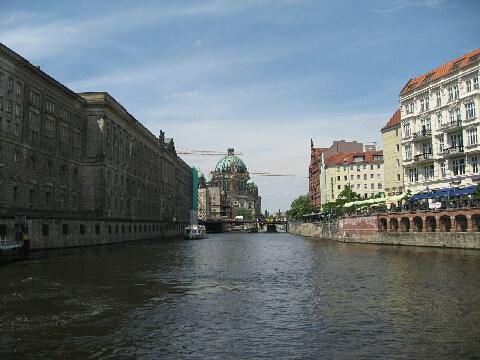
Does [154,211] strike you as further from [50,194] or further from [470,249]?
[470,249]

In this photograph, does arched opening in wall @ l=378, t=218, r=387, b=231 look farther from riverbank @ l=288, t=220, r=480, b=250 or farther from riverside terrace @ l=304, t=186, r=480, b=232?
riverbank @ l=288, t=220, r=480, b=250

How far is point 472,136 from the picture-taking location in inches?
3167

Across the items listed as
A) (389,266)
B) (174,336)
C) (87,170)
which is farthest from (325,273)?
(87,170)

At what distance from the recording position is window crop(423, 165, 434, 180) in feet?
302

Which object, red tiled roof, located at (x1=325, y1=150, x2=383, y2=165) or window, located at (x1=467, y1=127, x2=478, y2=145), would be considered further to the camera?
red tiled roof, located at (x1=325, y1=150, x2=383, y2=165)

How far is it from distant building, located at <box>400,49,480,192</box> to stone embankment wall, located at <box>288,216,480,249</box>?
11.7 m

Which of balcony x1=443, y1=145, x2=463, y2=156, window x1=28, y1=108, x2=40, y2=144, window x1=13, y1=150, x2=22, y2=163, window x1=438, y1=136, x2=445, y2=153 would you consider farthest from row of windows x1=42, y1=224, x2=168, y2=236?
window x1=438, y1=136, x2=445, y2=153

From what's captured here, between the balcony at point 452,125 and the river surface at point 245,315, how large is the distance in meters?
A: 41.7

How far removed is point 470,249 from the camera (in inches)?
2630

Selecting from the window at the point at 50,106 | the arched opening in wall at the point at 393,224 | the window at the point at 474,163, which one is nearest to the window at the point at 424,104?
the window at the point at 474,163

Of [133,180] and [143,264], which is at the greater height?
[133,180]

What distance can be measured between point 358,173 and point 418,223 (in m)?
100

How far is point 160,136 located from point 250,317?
176 meters

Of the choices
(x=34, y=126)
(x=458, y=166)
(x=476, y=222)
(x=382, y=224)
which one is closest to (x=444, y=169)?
(x=458, y=166)
